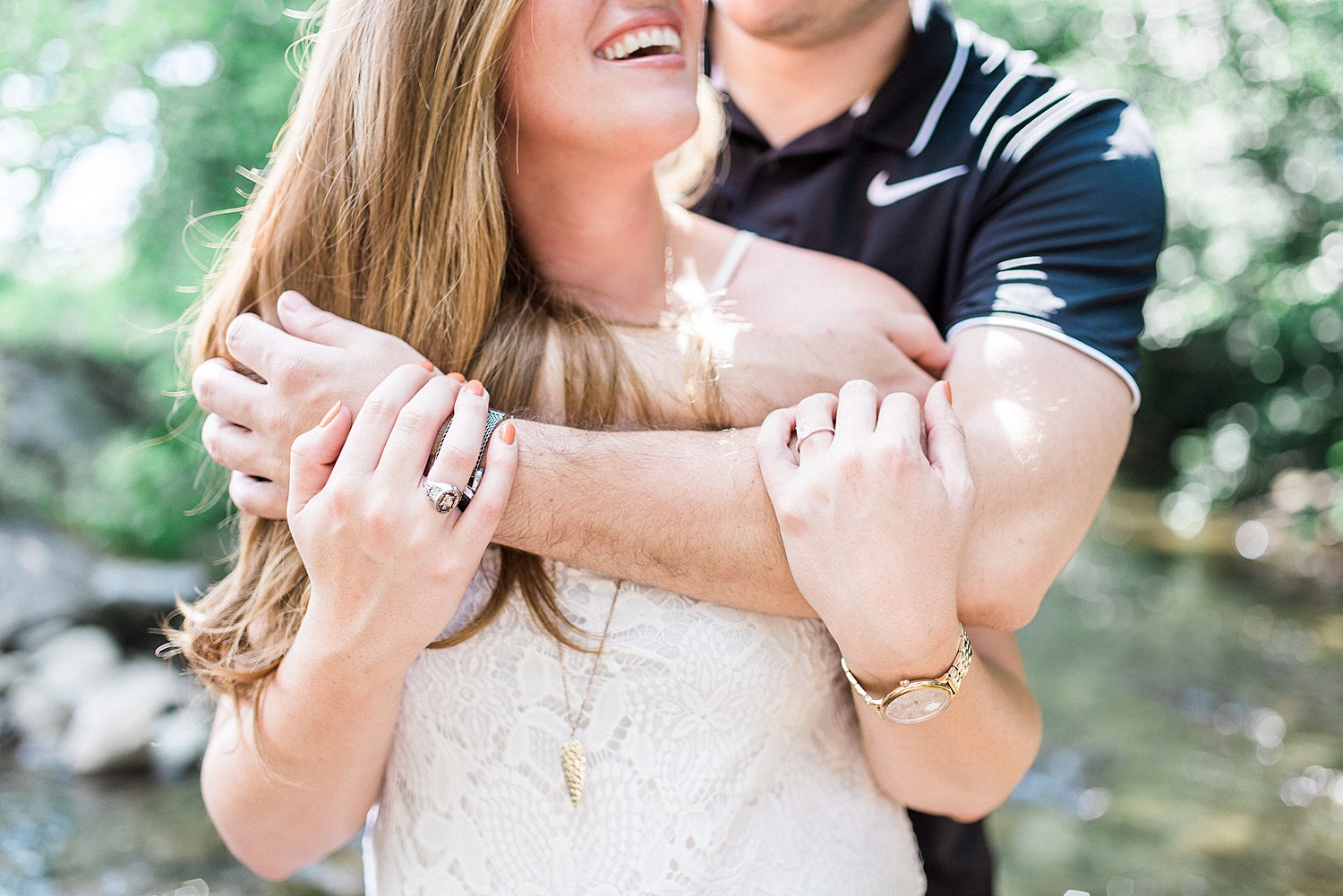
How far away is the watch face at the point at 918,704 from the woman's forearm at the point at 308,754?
2.08 feet

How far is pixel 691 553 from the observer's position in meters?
1.46

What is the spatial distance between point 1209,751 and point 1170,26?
5.39m

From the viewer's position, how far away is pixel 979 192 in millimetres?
1901

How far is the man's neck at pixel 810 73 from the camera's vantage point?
2201 mm

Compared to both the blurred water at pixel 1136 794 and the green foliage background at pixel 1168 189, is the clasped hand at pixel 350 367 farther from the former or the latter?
the blurred water at pixel 1136 794

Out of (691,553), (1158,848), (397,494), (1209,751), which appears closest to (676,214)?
(691,553)

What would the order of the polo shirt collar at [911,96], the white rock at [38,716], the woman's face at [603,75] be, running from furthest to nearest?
the white rock at [38,716] → the polo shirt collar at [911,96] → the woman's face at [603,75]

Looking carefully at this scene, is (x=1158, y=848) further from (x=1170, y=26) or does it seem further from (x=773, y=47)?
(x=1170, y=26)

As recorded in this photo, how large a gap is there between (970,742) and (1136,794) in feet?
15.5

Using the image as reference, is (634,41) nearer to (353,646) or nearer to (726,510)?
(726,510)

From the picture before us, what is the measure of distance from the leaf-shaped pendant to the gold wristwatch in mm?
396

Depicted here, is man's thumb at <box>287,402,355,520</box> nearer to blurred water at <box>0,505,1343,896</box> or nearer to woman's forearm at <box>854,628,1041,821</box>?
woman's forearm at <box>854,628,1041,821</box>

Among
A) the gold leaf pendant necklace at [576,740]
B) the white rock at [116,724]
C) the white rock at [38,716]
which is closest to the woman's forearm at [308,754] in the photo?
the gold leaf pendant necklace at [576,740]

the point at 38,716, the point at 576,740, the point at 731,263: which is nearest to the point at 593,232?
the point at 731,263
